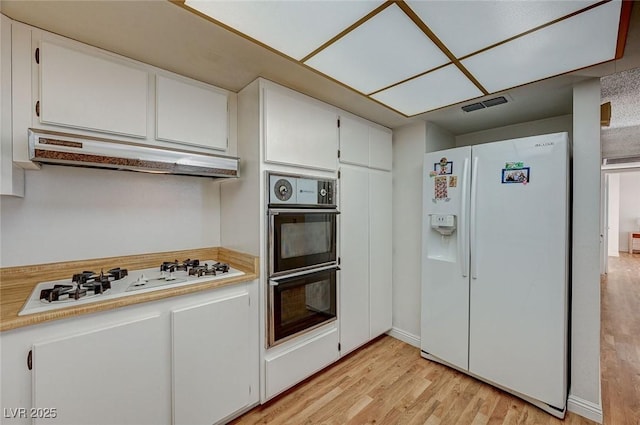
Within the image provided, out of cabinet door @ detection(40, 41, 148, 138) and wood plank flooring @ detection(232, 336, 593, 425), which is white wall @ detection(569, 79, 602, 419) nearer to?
wood plank flooring @ detection(232, 336, 593, 425)

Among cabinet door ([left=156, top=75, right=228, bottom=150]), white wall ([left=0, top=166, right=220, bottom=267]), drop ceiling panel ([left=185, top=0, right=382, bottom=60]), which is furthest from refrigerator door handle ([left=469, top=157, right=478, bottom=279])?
white wall ([left=0, top=166, right=220, bottom=267])

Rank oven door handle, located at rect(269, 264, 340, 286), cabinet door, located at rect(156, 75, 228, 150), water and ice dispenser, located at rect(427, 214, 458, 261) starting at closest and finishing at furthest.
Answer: cabinet door, located at rect(156, 75, 228, 150) < oven door handle, located at rect(269, 264, 340, 286) < water and ice dispenser, located at rect(427, 214, 458, 261)

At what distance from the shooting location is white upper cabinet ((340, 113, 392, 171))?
232 cm

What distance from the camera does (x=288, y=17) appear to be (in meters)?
1.17

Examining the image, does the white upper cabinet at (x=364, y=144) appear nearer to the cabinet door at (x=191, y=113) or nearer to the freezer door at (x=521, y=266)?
the freezer door at (x=521, y=266)

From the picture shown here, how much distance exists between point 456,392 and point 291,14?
262 cm

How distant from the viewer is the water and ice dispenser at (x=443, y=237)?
2.23m

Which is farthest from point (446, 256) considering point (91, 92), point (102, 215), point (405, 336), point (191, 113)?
point (91, 92)

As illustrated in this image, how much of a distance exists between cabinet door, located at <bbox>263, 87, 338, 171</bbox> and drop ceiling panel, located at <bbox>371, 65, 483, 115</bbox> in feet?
1.41

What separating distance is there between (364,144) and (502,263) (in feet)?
4.81

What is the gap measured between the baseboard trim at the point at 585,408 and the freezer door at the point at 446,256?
625 millimetres

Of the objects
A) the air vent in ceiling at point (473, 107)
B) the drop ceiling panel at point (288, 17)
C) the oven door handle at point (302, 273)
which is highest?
the air vent in ceiling at point (473, 107)

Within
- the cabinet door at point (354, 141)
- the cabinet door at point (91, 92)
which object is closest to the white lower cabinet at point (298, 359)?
the cabinet door at point (354, 141)

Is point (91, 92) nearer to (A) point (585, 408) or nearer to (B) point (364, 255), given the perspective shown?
(B) point (364, 255)
